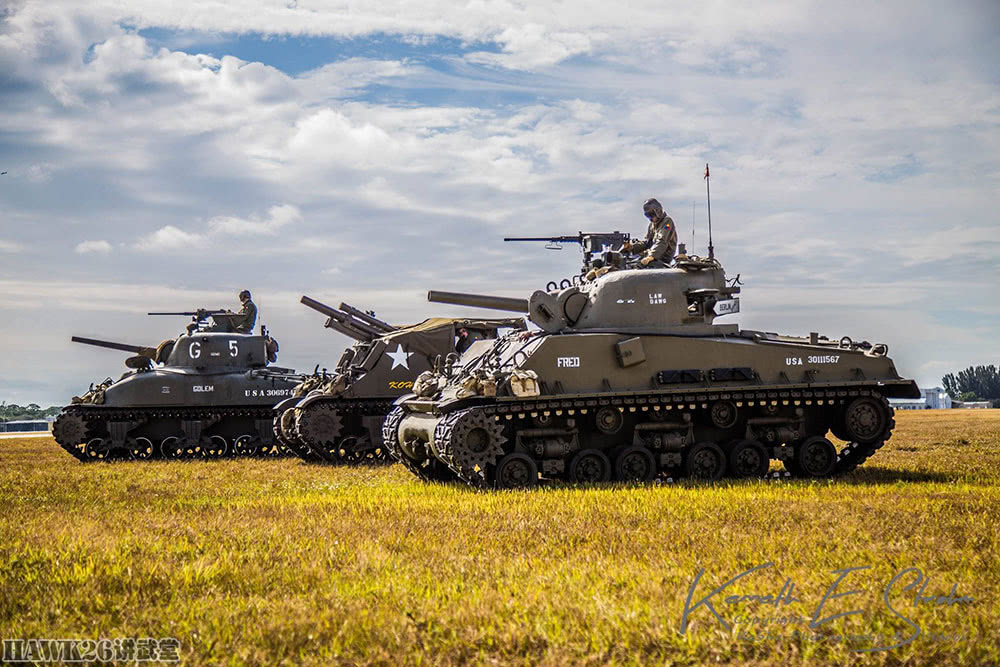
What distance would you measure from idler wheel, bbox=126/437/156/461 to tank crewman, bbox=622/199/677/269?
1525cm

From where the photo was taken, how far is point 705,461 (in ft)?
56.3

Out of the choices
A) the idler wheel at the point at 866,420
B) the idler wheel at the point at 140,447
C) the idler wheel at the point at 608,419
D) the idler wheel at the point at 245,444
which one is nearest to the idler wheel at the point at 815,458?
the idler wheel at the point at 866,420

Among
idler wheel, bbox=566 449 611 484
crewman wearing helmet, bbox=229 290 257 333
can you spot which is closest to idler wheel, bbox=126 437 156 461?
crewman wearing helmet, bbox=229 290 257 333

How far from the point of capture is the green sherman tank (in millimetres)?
16016

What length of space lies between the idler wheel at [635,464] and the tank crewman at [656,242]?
3551 mm

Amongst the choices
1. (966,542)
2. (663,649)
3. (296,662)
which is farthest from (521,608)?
(966,542)

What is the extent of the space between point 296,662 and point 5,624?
2264 millimetres

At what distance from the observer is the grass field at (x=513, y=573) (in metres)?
6.75

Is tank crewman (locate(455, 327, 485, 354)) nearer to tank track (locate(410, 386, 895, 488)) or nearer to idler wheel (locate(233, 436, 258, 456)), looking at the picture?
idler wheel (locate(233, 436, 258, 456))

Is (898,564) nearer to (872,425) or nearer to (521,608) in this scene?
(521,608)

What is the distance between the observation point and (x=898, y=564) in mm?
8844

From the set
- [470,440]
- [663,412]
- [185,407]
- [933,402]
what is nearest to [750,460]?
[663,412]

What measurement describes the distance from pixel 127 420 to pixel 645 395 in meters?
16.5

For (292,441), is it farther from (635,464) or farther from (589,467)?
(635,464)
